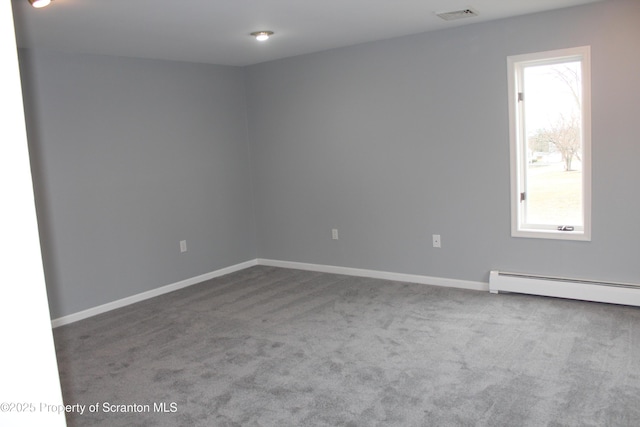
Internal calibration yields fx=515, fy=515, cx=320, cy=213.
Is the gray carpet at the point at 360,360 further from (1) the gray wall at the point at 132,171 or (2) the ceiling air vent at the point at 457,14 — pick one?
(2) the ceiling air vent at the point at 457,14

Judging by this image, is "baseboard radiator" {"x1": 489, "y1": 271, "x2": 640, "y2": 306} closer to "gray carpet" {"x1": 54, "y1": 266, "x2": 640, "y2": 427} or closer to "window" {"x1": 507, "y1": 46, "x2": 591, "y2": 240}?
"gray carpet" {"x1": 54, "y1": 266, "x2": 640, "y2": 427}

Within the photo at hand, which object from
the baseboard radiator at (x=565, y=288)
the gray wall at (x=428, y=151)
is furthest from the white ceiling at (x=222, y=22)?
the baseboard radiator at (x=565, y=288)

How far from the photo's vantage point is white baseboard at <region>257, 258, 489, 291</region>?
15.1ft

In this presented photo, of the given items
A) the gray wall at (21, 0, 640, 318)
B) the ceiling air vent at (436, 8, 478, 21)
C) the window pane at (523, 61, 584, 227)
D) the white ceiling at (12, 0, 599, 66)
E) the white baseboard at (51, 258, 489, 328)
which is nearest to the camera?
the white ceiling at (12, 0, 599, 66)

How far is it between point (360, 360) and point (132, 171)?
9.42 feet

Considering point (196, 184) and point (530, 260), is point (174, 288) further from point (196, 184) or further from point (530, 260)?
point (530, 260)

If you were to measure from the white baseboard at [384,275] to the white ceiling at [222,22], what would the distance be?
7.27 feet

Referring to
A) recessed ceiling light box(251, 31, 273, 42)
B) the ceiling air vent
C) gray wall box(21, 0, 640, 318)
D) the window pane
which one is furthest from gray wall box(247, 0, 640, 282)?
recessed ceiling light box(251, 31, 273, 42)

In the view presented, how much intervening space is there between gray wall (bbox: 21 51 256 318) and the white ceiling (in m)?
0.37

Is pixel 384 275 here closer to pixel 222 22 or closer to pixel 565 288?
pixel 565 288

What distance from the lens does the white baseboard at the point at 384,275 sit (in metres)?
4.59

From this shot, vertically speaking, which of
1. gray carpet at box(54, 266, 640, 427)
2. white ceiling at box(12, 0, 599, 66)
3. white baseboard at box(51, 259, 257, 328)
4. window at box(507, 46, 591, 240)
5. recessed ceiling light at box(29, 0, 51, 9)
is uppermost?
Result: white ceiling at box(12, 0, 599, 66)

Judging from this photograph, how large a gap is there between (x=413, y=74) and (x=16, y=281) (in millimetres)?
4316

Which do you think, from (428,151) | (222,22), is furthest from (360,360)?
(222,22)
